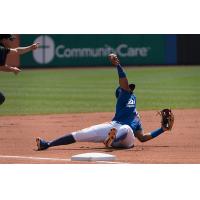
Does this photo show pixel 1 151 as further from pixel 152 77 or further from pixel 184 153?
pixel 152 77

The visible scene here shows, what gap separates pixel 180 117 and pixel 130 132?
5138 mm

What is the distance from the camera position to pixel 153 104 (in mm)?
18062

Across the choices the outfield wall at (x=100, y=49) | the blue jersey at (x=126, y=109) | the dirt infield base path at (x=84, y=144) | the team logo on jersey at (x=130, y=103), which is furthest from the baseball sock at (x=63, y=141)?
the outfield wall at (x=100, y=49)

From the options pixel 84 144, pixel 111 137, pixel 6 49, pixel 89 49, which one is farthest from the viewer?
pixel 89 49

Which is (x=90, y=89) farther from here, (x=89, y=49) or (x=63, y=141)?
(x=63, y=141)

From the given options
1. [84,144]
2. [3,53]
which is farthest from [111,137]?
[3,53]

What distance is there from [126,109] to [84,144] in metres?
1.11

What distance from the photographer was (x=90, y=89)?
22.9 metres

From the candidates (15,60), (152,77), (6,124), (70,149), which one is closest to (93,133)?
(70,149)

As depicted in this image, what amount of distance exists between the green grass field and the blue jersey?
245 inches

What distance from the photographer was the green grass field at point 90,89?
58.0 feet

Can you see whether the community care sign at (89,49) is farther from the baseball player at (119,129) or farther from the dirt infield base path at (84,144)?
the baseball player at (119,129)

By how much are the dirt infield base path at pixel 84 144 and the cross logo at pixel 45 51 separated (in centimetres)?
1565

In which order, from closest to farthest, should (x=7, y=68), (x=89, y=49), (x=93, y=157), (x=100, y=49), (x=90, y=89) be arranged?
(x=93, y=157), (x=7, y=68), (x=90, y=89), (x=89, y=49), (x=100, y=49)
